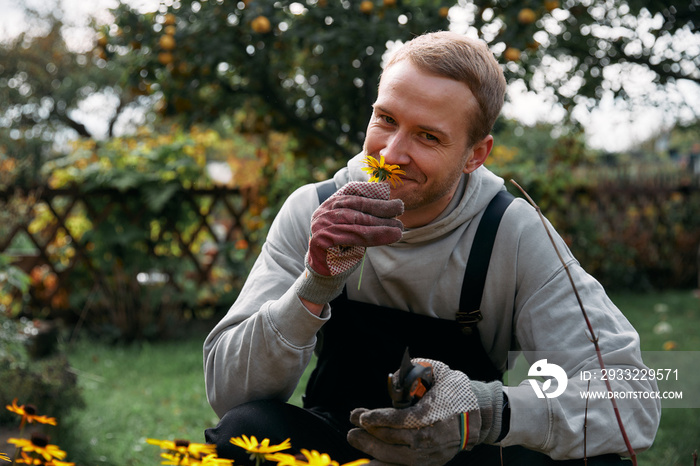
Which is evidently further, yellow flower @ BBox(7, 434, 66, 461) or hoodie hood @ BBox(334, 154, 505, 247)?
hoodie hood @ BBox(334, 154, 505, 247)

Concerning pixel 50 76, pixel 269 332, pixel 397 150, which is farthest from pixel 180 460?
pixel 50 76

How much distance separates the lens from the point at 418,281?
1982 mm

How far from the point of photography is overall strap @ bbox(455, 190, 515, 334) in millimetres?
1926

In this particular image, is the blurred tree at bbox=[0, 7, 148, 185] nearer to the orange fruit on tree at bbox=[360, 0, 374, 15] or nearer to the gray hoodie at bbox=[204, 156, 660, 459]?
the orange fruit on tree at bbox=[360, 0, 374, 15]

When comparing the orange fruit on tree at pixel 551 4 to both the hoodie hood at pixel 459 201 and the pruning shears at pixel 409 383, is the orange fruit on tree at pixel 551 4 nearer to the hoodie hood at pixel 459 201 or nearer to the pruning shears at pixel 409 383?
the hoodie hood at pixel 459 201

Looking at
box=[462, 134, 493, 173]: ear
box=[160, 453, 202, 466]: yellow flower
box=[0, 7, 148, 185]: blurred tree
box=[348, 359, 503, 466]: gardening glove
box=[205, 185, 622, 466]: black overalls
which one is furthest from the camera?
box=[0, 7, 148, 185]: blurred tree

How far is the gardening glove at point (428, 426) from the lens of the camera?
1.30 meters

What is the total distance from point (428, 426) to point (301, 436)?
0.59 meters

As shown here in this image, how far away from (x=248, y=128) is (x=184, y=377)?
235 centimetres

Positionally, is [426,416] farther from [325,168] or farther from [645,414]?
[325,168]

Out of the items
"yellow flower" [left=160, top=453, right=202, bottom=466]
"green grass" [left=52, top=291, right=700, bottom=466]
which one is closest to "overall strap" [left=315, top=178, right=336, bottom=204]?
"yellow flower" [left=160, top=453, right=202, bottom=466]

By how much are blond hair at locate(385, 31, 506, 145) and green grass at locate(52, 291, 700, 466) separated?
1.98 metres
